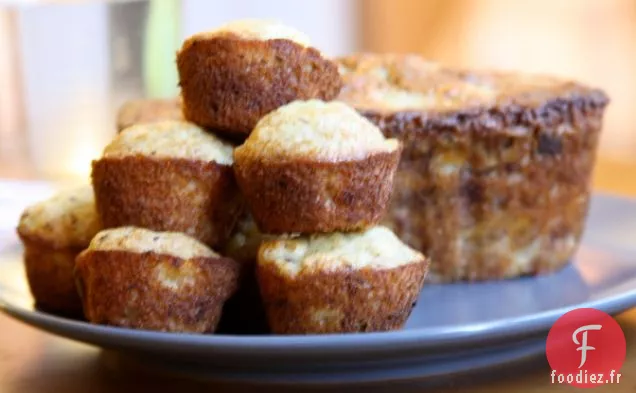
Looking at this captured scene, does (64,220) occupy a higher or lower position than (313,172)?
lower

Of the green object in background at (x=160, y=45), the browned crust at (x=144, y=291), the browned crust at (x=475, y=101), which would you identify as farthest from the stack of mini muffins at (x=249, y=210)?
the green object in background at (x=160, y=45)

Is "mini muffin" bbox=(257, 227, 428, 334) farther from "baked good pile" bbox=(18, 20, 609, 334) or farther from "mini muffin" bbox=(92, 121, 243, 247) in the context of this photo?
"mini muffin" bbox=(92, 121, 243, 247)

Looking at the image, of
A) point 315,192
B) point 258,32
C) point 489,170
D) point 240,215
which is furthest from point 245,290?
point 489,170

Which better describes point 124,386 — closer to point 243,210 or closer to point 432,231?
point 243,210

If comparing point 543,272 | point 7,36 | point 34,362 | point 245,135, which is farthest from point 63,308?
point 7,36

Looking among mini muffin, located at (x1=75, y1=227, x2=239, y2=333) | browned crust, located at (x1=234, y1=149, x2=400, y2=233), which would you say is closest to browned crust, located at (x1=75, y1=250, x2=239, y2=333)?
mini muffin, located at (x1=75, y1=227, x2=239, y2=333)

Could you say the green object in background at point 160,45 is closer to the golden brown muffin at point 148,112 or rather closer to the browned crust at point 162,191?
the golden brown muffin at point 148,112

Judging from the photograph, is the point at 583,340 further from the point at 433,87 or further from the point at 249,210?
the point at 433,87

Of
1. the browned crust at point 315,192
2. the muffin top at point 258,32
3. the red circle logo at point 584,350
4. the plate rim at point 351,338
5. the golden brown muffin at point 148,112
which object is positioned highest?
the muffin top at point 258,32

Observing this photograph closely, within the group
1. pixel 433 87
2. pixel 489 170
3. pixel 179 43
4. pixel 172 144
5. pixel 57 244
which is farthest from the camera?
pixel 179 43
